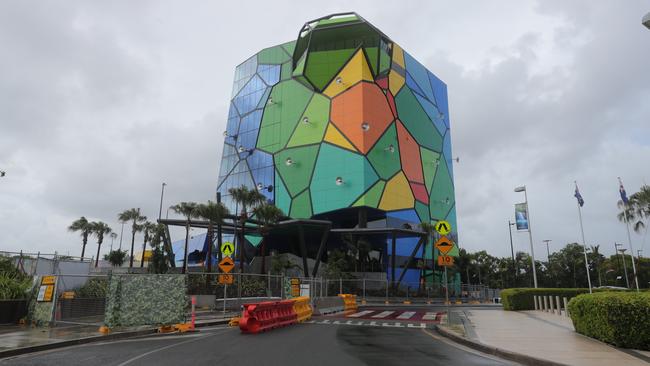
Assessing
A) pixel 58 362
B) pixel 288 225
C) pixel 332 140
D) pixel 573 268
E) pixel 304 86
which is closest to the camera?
pixel 58 362

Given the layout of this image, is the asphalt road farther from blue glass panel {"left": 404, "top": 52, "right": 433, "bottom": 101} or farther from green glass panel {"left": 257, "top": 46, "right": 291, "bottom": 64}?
blue glass panel {"left": 404, "top": 52, "right": 433, "bottom": 101}

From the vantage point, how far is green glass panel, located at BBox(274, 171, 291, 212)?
60.2m

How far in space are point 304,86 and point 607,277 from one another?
198 feet

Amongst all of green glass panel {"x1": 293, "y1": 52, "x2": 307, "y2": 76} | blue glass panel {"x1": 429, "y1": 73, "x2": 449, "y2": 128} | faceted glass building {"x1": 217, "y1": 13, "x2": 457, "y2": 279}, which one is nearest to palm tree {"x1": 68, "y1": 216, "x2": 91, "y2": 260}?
faceted glass building {"x1": 217, "y1": 13, "x2": 457, "y2": 279}

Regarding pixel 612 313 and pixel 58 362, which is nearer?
pixel 58 362

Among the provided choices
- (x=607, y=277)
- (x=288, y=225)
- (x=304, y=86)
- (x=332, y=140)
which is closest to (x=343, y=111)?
(x=332, y=140)

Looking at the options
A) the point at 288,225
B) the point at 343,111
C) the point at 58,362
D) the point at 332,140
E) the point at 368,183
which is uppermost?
the point at 343,111

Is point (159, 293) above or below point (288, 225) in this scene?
below

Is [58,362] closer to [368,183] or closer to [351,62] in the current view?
[368,183]

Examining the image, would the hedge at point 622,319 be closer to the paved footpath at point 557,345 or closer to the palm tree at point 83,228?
the paved footpath at point 557,345

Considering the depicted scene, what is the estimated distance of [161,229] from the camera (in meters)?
63.7

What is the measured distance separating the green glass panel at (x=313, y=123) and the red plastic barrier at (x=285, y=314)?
4191cm

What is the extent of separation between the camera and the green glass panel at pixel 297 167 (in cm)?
5900

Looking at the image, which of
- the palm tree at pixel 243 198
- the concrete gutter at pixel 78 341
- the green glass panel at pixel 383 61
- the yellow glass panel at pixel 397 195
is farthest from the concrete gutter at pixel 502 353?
the green glass panel at pixel 383 61
